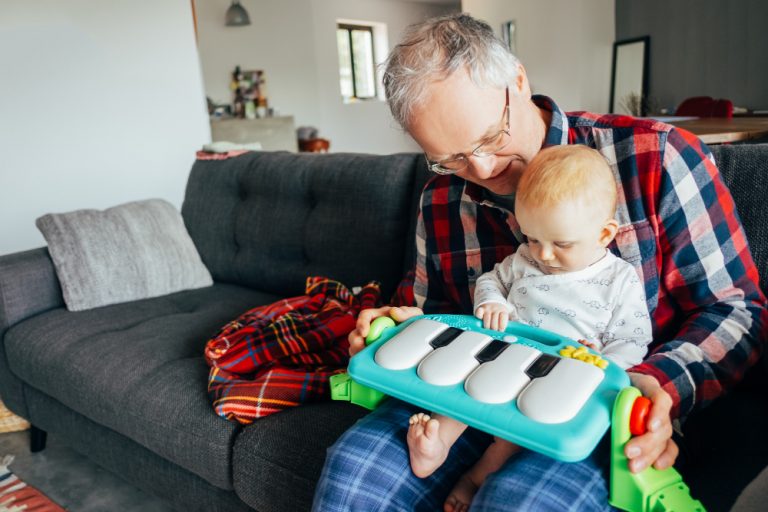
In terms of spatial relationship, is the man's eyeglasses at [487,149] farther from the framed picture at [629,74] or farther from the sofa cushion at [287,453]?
the framed picture at [629,74]

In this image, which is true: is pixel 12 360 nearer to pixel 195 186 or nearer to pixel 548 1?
pixel 195 186

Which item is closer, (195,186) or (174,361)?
(174,361)

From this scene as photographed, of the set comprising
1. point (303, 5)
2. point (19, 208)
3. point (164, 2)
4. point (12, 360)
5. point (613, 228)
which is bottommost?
point (12, 360)

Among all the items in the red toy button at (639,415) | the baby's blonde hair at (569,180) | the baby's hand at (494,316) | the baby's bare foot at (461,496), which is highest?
the baby's blonde hair at (569,180)

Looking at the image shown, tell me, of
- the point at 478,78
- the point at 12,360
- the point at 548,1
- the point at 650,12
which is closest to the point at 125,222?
the point at 12,360

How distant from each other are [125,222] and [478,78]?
163 centimetres

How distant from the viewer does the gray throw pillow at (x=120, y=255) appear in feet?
6.67

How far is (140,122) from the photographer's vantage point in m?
3.49

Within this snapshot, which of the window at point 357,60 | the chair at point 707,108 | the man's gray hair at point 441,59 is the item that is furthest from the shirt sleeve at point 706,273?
the window at point 357,60

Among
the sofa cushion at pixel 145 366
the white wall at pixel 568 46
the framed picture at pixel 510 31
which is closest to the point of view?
the sofa cushion at pixel 145 366

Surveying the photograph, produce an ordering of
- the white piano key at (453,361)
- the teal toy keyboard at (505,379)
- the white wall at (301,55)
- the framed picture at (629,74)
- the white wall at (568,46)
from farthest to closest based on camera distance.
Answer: the white wall at (301,55) → the framed picture at (629,74) → the white wall at (568,46) → the white piano key at (453,361) → the teal toy keyboard at (505,379)

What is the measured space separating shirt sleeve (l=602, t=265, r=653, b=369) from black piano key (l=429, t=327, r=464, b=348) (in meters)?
0.25

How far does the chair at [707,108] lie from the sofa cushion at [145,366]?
351cm

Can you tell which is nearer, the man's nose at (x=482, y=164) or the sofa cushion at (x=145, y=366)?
the man's nose at (x=482, y=164)
